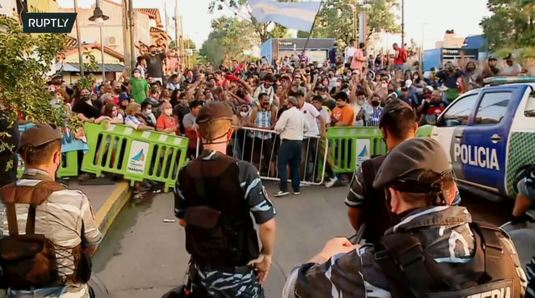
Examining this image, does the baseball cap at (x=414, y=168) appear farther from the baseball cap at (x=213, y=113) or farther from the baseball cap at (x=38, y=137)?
the baseball cap at (x=38, y=137)

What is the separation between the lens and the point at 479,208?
312 inches

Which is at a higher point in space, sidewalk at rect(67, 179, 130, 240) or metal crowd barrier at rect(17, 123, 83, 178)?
metal crowd barrier at rect(17, 123, 83, 178)

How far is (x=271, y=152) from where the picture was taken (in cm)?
1013

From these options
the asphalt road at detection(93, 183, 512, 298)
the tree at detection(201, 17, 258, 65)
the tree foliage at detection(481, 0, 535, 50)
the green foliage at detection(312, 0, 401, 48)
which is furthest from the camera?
the tree at detection(201, 17, 258, 65)

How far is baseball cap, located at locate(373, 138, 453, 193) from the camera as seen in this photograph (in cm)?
171


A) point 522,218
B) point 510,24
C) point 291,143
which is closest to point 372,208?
point 522,218

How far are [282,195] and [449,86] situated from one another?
767cm

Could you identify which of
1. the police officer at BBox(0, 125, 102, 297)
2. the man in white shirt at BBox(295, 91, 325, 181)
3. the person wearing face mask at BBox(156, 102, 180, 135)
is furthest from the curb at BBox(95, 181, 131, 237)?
the police officer at BBox(0, 125, 102, 297)

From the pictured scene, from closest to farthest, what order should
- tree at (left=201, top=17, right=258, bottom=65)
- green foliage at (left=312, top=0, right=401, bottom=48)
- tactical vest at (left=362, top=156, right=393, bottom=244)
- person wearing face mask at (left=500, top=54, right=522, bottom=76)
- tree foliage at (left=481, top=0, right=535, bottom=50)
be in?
1. tactical vest at (left=362, top=156, right=393, bottom=244)
2. person wearing face mask at (left=500, top=54, right=522, bottom=76)
3. tree foliage at (left=481, top=0, right=535, bottom=50)
4. green foliage at (left=312, top=0, right=401, bottom=48)
5. tree at (left=201, top=17, right=258, bottom=65)

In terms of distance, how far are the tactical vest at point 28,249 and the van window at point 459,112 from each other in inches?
252

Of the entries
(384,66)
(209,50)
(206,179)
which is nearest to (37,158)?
(206,179)

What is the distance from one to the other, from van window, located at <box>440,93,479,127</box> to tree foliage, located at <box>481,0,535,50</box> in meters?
25.6

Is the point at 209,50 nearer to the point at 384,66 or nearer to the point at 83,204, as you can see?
the point at 384,66

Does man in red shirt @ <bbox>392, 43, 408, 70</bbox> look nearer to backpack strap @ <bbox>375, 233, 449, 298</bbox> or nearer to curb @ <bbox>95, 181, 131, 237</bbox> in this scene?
curb @ <bbox>95, 181, 131, 237</bbox>
